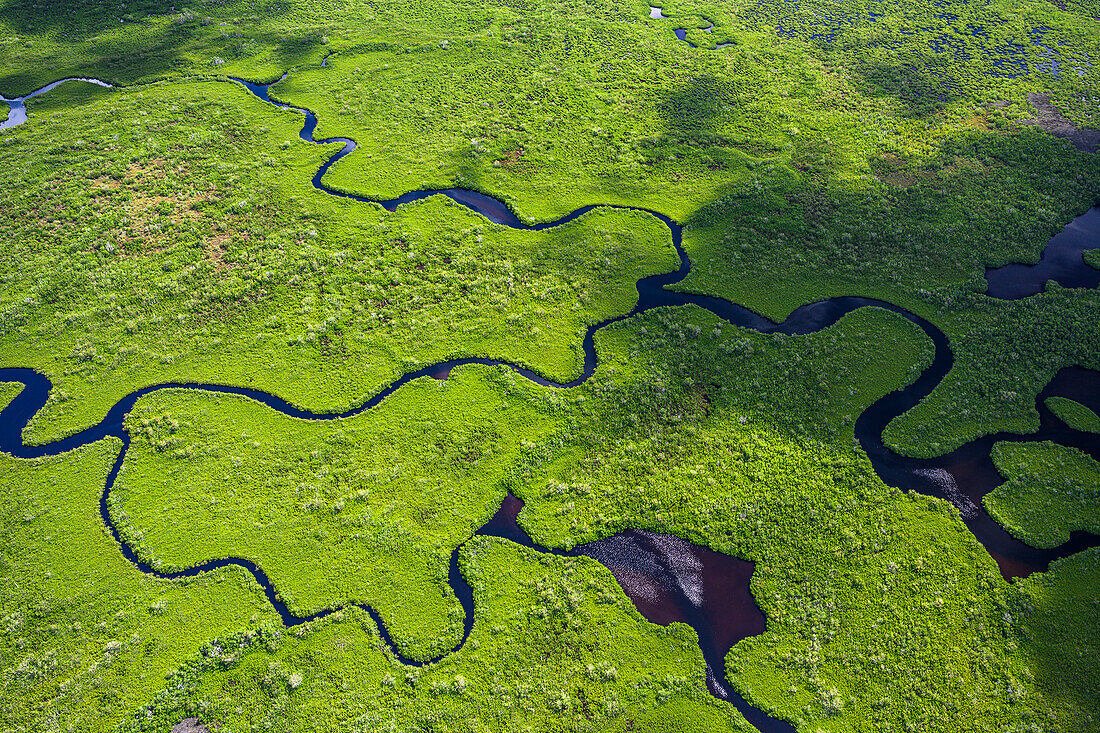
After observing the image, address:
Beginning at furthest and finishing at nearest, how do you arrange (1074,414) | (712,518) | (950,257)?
1. (950,257)
2. (1074,414)
3. (712,518)

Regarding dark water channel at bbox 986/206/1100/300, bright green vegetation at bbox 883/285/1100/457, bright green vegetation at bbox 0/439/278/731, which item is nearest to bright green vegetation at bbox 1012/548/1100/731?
bright green vegetation at bbox 883/285/1100/457

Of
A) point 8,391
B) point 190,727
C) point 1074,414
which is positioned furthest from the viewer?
point 1074,414

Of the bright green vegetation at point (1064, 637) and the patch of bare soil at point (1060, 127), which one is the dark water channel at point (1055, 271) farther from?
the bright green vegetation at point (1064, 637)

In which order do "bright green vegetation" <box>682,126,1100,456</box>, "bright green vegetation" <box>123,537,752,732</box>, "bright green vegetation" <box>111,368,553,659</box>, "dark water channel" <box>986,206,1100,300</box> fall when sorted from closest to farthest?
"bright green vegetation" <box>123,537,752,732</box>, "bright green vegetation" <box>111,368,553,659</box>, "bright green vegetation" <box>682,126,1100,456</box>, "dark water channel" <box>986,206,1100,300</box>

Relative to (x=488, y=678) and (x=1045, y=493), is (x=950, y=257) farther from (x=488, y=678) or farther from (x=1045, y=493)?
(x=488, y=678)

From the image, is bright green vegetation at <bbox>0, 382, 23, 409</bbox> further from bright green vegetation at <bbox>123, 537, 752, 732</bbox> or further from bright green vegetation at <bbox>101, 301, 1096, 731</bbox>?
bright green vegetation at <bbox>123, 537, 752, 732</bbox>

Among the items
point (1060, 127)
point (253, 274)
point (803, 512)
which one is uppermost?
point (1060, 127)

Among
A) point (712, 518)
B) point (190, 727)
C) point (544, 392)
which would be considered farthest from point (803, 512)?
point (190, 727)
